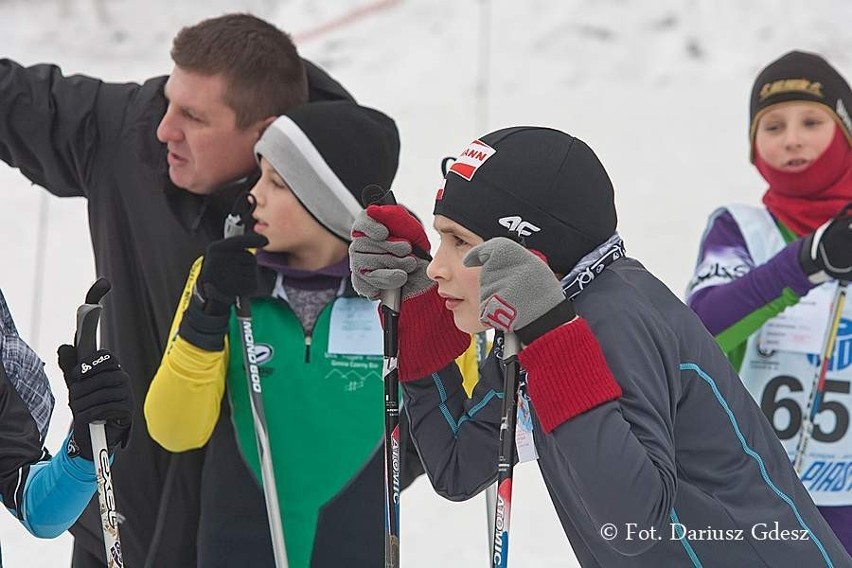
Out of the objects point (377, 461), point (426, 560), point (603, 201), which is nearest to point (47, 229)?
point (426, 560)

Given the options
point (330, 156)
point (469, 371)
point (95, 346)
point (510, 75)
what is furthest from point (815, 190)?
point (510, 75)

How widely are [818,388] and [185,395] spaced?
168 centimetres

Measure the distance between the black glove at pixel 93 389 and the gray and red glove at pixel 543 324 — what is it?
0.72 m

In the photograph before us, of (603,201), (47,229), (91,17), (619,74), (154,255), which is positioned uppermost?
(91,17)

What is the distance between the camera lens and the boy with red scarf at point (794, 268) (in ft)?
11.1

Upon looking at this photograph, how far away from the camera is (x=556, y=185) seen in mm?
2287

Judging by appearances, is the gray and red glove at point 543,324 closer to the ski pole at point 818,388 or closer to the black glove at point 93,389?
the black glove at point 93,389

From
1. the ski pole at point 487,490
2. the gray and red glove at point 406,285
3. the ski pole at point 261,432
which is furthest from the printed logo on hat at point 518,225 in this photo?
the ski pole at point 487,490

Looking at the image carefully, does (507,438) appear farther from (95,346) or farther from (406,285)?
(95,346)

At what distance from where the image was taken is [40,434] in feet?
8.13

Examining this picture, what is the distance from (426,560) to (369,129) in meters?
2.21

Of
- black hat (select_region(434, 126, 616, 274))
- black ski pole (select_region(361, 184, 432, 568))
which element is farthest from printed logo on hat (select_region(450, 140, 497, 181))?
black ski pole (select_region(361, 184, 432, 568))

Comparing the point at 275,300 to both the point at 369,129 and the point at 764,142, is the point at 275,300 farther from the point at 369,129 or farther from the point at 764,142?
the point at 764,142

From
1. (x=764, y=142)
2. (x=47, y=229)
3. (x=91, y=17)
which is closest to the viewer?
(x=764, y=142)
